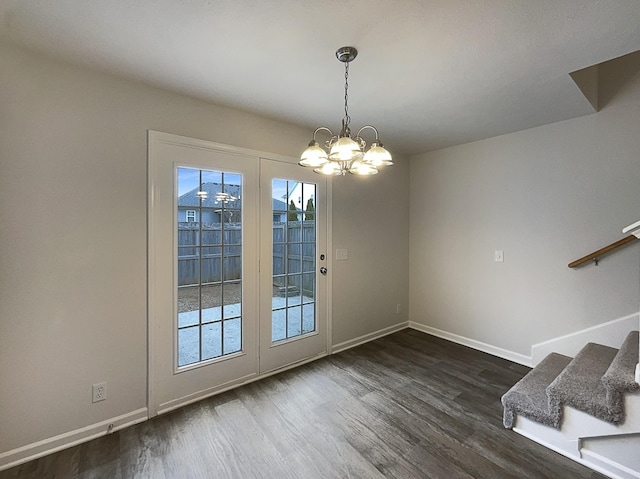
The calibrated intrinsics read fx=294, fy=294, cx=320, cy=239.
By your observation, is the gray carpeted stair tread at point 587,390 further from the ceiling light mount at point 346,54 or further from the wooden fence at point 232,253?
the ceiling light mount at point 346,54

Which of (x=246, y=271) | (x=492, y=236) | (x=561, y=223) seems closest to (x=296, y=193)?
(x=246, y=271)

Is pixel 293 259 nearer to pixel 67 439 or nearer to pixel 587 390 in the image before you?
pixel 67 439

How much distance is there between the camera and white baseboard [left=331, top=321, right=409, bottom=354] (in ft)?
11.4

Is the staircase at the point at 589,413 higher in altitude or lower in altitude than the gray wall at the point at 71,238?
lower

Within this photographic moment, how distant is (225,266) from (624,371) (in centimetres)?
293

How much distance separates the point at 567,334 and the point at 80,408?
4142mm

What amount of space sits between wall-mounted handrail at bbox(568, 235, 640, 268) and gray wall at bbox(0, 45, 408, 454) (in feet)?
11.7

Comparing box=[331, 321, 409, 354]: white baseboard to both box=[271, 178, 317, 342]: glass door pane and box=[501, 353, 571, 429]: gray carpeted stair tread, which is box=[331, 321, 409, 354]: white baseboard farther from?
box=[501, 353, 571, 429]: gray carpeted stair tread

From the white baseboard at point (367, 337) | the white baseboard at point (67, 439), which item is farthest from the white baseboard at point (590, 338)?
the white baseboard at point (67, 439)

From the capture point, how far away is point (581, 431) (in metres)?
1.86

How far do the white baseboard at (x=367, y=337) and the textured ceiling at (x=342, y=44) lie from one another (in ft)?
8.51

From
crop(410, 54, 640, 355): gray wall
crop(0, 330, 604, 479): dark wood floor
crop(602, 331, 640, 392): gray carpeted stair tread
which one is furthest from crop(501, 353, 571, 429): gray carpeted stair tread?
crop(410, 54, 640, 355): gray wall

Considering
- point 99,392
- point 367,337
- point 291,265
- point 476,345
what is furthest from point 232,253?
point 476,345

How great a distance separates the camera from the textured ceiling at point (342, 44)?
145cm
